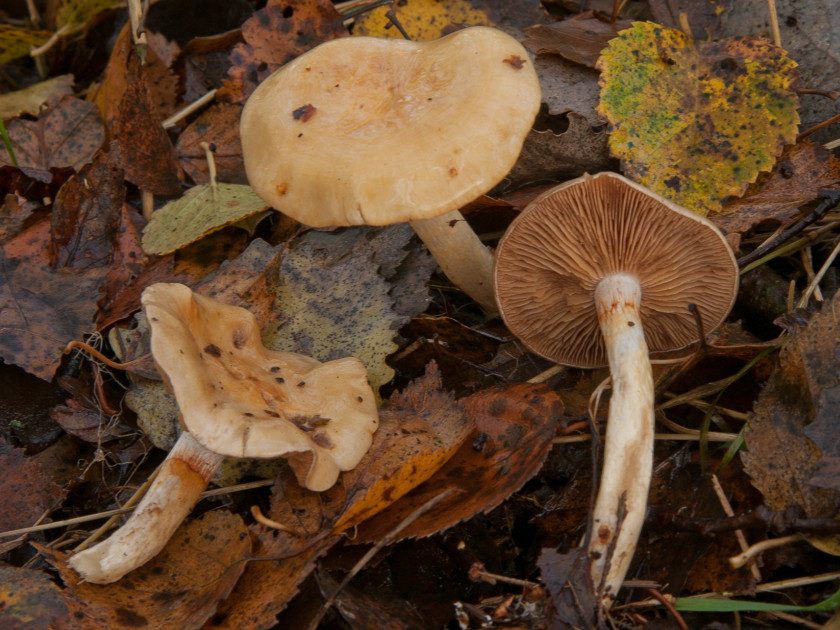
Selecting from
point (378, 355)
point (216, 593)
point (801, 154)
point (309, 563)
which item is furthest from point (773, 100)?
point (216, 593)

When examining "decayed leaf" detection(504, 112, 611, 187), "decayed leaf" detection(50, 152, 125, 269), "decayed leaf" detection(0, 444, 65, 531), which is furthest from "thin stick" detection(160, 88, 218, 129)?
"decayed leaf" detection(0, 444, 65, 531)

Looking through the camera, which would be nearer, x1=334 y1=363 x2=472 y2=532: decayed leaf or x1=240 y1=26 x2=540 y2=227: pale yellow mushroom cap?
x1=240 y1=26 x2=540 y2=227: pale yellow mushroom cap

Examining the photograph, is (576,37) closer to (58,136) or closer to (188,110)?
(188,110)

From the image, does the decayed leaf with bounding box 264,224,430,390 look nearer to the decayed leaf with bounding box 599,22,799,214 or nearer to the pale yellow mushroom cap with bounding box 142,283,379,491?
the pale yellow mushroom cap with bounding box 142,283,379,491

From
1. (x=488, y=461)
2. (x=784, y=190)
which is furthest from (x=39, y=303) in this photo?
(x=784, y=190)

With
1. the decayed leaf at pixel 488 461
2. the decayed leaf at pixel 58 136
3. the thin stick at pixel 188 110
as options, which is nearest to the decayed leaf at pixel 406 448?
the decayed leaf at pixel 488 461

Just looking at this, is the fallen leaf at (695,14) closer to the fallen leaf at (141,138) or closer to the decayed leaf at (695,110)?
the decayed leaf at (695,110)

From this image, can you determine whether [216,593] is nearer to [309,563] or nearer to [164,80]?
[309,563]
